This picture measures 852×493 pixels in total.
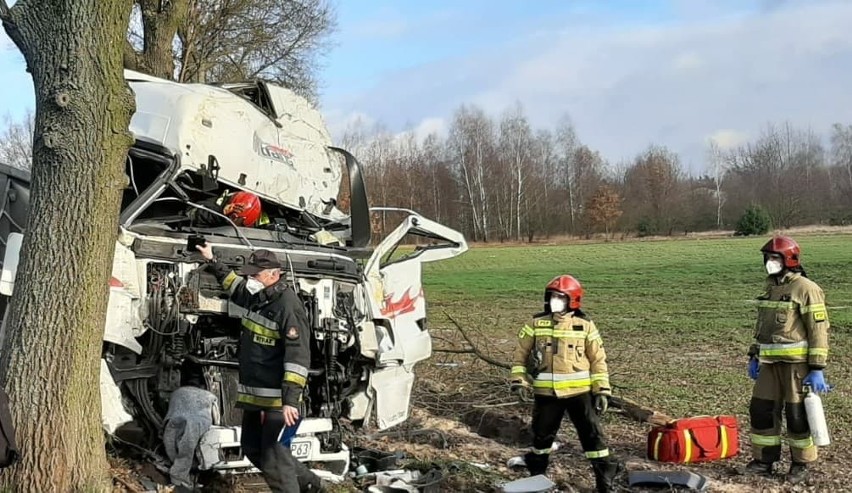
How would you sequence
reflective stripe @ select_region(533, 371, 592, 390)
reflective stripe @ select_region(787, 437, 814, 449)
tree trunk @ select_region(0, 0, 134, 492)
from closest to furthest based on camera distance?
tree trunk @ select_region(0, 0, 134, 492) < reflective stripe @ select_region(533, 371, 592, 390) < reflective stripe @ select_region(787, 437, 814, 449)

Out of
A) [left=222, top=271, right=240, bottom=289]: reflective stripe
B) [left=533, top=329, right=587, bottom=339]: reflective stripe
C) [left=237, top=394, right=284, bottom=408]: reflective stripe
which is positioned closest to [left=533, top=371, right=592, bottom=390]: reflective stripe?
[left=533, top=329, right=587, bottom=339]: reflective stripe

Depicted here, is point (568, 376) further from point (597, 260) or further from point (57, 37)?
point (597, 260)

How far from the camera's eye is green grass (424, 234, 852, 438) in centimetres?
823

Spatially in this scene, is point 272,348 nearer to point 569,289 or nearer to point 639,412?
point 569,289

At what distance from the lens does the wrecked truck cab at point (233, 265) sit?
4680 mm

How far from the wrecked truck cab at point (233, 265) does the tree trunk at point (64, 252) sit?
0.35 metres

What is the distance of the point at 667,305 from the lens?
57.3ft

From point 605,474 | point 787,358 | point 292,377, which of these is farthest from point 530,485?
point 787,358

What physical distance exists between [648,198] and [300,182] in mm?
58684

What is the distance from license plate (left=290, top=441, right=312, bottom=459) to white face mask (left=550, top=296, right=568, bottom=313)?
5.90ft

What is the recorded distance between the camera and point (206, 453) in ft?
15.1

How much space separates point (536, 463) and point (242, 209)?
2.67 m

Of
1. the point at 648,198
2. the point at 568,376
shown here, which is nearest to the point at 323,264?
the point at 568,376

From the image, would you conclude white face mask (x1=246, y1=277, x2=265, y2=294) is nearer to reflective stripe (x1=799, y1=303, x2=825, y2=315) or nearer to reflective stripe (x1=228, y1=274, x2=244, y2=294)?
reflective stripe (x1=228, y1=274, x2=244, y2=294)
